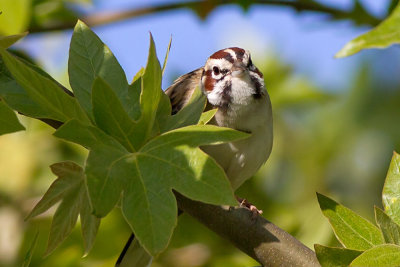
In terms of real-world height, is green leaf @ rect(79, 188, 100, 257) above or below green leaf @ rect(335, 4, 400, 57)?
below

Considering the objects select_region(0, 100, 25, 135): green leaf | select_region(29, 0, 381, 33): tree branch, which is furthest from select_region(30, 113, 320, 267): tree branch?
select_region(29, 0, 381, 33): tree branch

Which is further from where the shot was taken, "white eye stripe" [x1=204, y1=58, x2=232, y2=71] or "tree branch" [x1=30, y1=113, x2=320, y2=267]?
"white eye stripe" [x1=204, y1=58, x2=232, y2=71]

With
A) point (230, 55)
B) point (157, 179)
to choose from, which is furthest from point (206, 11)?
point (157, 179)

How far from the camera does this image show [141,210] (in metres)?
1.25

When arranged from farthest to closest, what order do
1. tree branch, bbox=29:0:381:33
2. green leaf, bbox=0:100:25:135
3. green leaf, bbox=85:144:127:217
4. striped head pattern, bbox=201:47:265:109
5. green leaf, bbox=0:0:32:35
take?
1. tree branch, bbox=29:0:381:33
2. striped head pattern, bbox=201:47:265:109
3. green leaf, bbox=0:0:32:35
4. green leaf, bbox=0:100:25:135
5. green leaf, bbox=85:144:127:217

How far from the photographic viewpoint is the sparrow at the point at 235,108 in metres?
2.35

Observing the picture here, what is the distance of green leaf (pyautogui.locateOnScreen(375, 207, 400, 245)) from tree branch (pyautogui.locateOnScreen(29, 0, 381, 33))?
4.35ft

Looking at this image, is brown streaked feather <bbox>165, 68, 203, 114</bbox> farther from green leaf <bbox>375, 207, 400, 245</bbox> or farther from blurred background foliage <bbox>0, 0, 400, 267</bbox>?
green leaf <bbox>375, 207, 400, 245</bbox>

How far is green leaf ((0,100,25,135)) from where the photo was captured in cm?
134

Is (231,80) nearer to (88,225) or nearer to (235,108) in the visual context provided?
(235,108)

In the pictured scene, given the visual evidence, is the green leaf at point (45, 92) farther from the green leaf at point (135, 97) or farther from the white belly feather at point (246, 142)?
the white belly feather at point (246, 142)

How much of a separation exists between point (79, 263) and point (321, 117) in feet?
5.23

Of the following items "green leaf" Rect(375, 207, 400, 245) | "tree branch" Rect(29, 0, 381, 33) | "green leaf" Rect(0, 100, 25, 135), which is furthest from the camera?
"tree branch" Rect(29, 0, 381, 33)

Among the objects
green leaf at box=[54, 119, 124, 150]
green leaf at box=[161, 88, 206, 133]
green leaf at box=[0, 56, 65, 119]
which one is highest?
green leaf at box=[0, 56, 65, 119]
